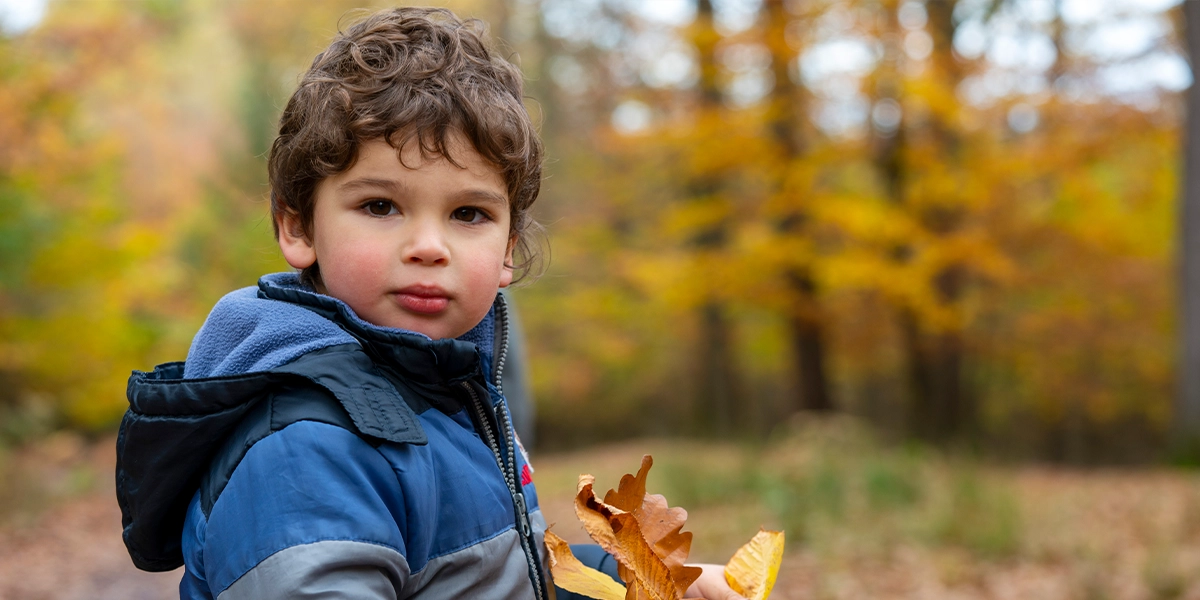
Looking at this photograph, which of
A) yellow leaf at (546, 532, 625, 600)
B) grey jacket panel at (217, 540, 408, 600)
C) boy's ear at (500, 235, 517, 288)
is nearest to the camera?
grey jacket panel at (217, 540, 408, 600)

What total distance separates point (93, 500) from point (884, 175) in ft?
30.3

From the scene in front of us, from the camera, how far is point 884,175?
11.3 metres

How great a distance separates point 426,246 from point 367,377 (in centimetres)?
22

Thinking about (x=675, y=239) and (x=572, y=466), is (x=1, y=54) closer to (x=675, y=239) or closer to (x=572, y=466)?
(x=572, y=466)

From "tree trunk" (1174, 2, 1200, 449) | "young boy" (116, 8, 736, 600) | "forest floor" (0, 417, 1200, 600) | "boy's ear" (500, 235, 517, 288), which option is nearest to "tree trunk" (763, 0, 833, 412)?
"forest floor" (0, 417, 1200, 600)

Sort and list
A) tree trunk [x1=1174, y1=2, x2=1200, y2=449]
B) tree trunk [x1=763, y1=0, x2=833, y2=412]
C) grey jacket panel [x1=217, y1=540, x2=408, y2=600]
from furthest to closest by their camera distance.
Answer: tree trunk [x1=763, y1=0, x2=833, y2=412], tree trunk [x1=1174, y1=2, x2=1200, y2=449], grey jacket panel [x1=217, y1=540, x2=408, y2=600]

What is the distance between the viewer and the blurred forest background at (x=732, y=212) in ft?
31.6

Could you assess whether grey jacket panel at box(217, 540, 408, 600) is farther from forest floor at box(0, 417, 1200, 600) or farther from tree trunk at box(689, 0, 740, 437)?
tree trunk at box(689, 0, 740, 437)

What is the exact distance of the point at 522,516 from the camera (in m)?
1.50

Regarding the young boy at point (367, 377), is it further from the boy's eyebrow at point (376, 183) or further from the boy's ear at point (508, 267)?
the boy's ear at point (508, 267)

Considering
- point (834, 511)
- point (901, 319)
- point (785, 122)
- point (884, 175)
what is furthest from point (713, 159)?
point (834, 511)

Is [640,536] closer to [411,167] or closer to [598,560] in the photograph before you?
[598,560]

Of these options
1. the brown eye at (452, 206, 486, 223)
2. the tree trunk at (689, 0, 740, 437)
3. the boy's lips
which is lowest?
the tree trunk at (689, 0, 740, 437)

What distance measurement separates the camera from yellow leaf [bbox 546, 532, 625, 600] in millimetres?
1370
